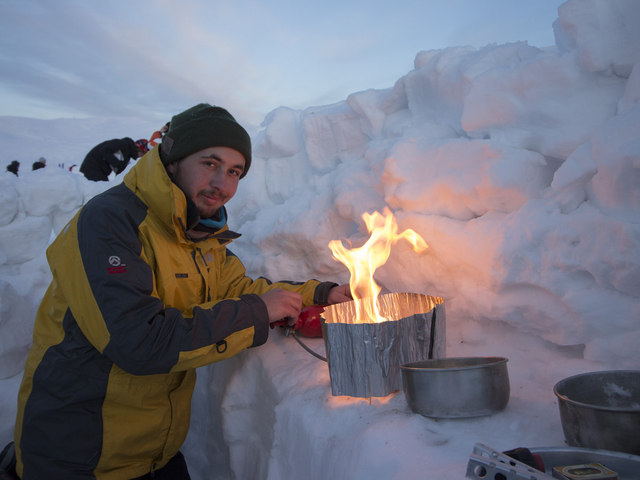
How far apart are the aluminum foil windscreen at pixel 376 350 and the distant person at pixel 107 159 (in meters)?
6.50

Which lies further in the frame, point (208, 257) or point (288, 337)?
point (288, 337)

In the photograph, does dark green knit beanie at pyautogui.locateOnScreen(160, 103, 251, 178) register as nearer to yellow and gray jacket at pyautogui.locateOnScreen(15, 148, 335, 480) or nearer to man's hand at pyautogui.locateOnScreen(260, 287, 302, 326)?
yellow and gray jacket at pyautogui.locateOnScreen(15, 148, 335, 480)

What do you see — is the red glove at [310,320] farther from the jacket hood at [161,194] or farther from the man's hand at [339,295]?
the jacket hood at [161,194]

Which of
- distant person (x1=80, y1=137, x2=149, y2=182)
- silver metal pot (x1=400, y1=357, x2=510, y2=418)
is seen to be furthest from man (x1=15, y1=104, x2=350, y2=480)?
distant person (x1=80, y1=137, x2=149, y2=182)

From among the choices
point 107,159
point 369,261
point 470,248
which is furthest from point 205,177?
point 107,159

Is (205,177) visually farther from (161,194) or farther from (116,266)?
(116,266)

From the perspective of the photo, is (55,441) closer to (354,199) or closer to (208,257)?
(208,257)

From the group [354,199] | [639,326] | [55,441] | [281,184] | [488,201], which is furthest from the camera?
[281,184]

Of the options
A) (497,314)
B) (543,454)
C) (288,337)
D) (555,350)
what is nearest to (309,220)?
(288,337)

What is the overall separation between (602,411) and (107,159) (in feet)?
24.4

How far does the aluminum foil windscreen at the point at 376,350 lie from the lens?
1.64 metres

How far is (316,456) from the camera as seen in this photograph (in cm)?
152

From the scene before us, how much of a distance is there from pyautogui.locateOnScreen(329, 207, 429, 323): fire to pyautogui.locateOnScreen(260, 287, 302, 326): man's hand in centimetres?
26

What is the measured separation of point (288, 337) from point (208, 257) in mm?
602
